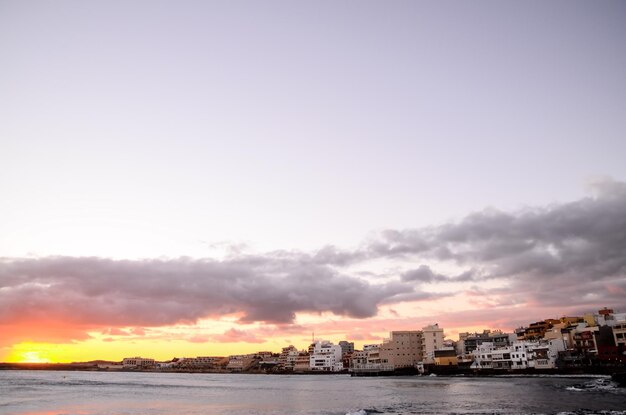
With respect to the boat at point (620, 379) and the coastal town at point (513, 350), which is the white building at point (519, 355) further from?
the boat at point (620, 379)

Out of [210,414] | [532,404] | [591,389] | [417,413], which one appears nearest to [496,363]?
[591,389]

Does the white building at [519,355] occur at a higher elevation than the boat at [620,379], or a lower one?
higher

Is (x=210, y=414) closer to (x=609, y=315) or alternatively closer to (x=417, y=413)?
(x=417, y=413)

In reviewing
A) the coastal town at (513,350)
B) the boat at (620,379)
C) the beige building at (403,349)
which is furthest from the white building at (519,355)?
the boat at (620,379)

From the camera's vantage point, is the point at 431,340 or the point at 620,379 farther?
the point at 431,340

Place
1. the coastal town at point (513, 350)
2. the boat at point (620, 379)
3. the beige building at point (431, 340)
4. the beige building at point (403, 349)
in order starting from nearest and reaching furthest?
the boat at point (620, 379) < the coastal town at point (513, 350) < the beige building at point (431, 340) < the beige building at point (403, 349)

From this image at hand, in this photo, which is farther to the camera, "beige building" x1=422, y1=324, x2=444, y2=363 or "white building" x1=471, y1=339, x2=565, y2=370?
"beige building" x1=422, y1=324, x2=444, y2=363

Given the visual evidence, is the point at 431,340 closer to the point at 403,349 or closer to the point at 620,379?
the point at 403,349

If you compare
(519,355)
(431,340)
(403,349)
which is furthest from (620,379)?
(403,349)

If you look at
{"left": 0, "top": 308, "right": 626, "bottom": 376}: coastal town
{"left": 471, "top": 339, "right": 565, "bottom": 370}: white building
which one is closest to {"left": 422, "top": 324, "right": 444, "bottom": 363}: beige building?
{"left": 0, "top": 308, "right": 626, "bottom": 376}: coastal town

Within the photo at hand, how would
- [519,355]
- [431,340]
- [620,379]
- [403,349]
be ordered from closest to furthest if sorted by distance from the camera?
[620,379]
[519,355]
[431,340]
[403,349]

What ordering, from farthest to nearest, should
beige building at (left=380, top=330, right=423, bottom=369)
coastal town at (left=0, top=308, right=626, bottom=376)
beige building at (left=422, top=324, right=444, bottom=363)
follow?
beige building at (left=380, top=330, right=423, bottom=369) → beige building at (left=422, top=324, right=444, bottom=363) → coastal town at (left=0, top=308, right=626, bottom=376)

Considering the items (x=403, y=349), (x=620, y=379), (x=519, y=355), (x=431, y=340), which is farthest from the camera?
(x=403, y=349)

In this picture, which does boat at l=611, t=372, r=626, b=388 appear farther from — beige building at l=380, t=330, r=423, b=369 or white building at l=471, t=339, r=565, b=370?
beige building at l=380, t=330, r=423, b=369
